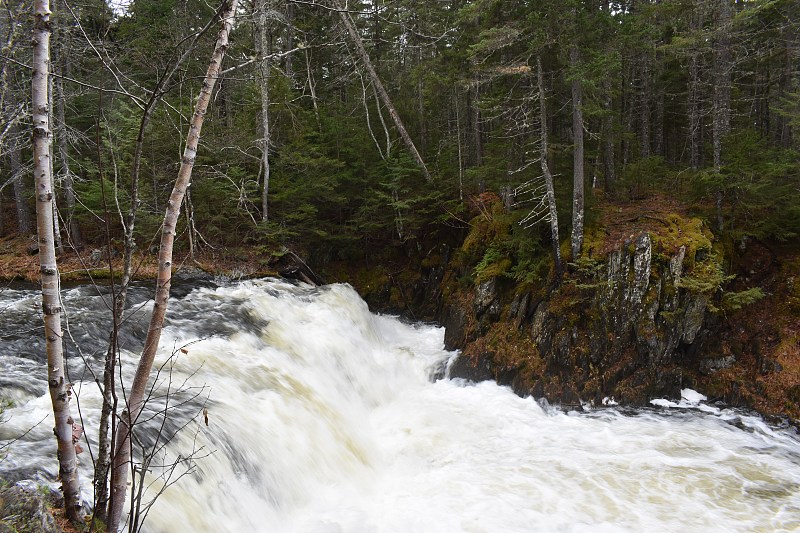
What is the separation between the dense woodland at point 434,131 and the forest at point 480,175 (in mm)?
97

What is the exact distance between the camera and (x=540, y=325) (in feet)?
35.3

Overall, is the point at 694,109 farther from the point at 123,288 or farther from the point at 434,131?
the point at 123,288

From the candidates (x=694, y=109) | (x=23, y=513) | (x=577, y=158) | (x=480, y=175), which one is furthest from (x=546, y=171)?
(x=23, y=513)

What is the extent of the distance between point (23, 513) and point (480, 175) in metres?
11.1

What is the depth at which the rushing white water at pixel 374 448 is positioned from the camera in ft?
18.2

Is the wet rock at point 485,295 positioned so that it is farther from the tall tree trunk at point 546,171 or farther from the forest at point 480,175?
the tall tree trunk at point 546,171

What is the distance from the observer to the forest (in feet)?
31.8

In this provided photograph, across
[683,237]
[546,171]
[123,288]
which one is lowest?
[123,288]

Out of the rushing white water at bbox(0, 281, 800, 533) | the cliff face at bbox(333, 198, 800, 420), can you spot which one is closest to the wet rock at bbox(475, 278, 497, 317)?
the cliff face at bbox(333, 198, 800, 420)

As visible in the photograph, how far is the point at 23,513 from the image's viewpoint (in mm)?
3129

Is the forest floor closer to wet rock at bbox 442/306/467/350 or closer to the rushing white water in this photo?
the rushing white water

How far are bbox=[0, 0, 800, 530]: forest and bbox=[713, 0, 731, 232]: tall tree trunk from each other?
0.09m

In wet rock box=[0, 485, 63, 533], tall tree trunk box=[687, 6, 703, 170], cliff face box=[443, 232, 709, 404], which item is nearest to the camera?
wet rock box=[0, 485, 63, 533]

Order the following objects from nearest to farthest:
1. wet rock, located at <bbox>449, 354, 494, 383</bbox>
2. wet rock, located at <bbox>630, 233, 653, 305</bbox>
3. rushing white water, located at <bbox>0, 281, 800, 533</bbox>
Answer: rushing white water, located at <bbox>0, 281, 800, 533</bbox>
wet rock, located at <bbox>630, 233, 653, 305</bbox>
wet rock, located at <bbox>449, 354, 494, 383</bbox>
